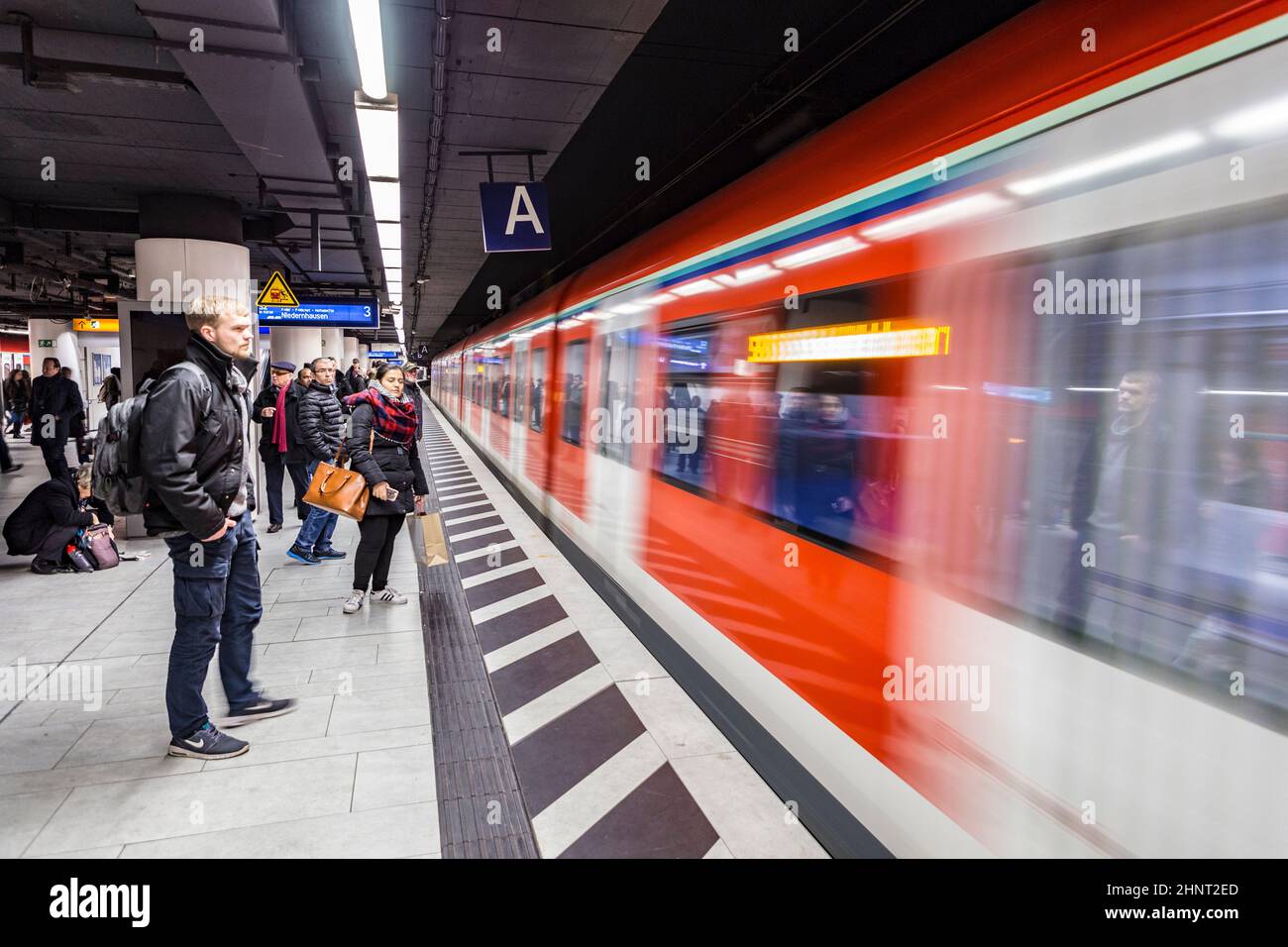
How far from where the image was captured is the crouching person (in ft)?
9.46

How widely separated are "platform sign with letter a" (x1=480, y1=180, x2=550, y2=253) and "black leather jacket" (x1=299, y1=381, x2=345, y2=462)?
6.79 feet

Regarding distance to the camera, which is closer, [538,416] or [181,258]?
[181,258]

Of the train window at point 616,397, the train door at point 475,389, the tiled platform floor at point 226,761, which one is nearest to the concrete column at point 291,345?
the train door at point 475,389

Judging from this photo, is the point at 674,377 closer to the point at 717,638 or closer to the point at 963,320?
the point at 717,638

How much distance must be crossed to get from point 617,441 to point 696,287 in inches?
66.8

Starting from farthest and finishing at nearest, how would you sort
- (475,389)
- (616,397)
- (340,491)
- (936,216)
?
1. (475,389)
2. (616,397)
3. (340,491)
4. (936,216)

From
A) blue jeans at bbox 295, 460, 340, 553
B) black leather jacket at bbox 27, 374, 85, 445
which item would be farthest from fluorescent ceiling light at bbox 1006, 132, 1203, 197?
black leather jacket at bbox 27, 374, 85, 445

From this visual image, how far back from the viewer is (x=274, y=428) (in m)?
7.45

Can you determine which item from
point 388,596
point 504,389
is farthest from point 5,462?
point 388,596

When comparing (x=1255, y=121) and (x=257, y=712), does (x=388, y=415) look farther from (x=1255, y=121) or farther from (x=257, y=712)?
(x=1255, y=121)

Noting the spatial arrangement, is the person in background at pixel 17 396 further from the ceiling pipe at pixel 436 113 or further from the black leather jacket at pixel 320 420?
the black leather jacket at pixel 320 420

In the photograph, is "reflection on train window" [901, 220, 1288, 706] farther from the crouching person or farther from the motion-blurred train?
the crouching person
